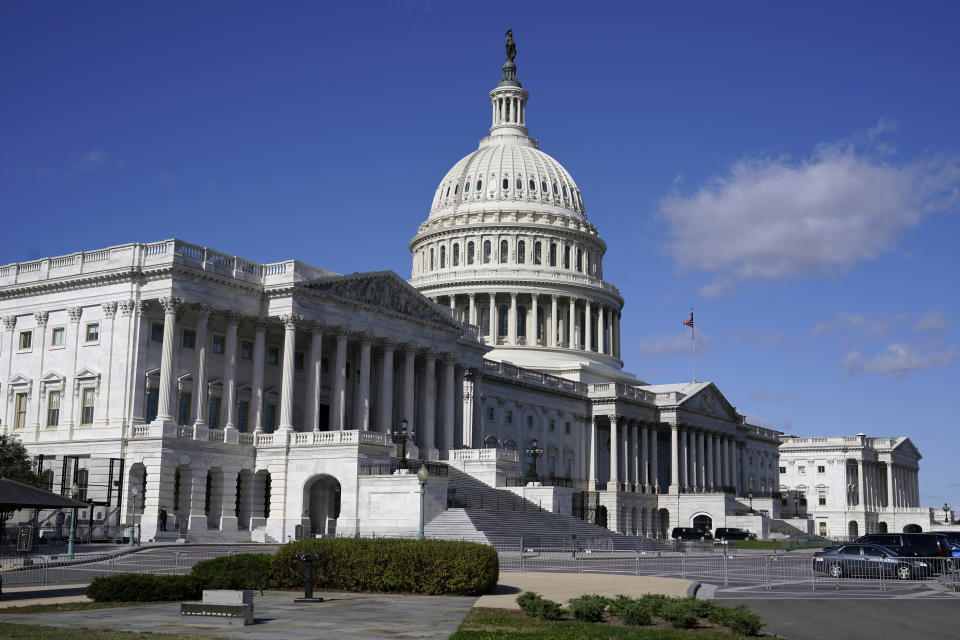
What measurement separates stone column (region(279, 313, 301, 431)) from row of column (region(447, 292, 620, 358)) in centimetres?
5688

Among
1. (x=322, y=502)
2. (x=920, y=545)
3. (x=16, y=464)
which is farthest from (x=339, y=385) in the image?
(x=920, y=545)

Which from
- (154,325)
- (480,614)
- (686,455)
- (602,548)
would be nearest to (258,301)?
(154,325)

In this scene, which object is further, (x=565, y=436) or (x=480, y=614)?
(x=565, y=436)

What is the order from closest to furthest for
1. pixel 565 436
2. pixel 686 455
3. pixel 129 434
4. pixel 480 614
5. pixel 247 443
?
pixel 480 614
pixel 129 434
pixel 247 443
pixel 565 436
pixel 686 455

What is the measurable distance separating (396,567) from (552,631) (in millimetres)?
10679

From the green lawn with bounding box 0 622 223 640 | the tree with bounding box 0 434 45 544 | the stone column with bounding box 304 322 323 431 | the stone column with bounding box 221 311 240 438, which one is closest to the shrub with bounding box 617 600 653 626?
the green lawn with bounding box 0 622 223 640

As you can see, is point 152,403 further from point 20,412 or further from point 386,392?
point 386,392

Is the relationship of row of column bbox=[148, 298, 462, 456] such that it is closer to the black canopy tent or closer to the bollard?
the black canopy tent

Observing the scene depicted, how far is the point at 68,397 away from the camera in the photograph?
68.1 meters

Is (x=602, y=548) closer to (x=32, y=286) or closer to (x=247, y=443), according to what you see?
(x=247, y=443)

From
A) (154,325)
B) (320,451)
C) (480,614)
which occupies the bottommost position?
(480,614)

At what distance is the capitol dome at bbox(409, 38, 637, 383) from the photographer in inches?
5069

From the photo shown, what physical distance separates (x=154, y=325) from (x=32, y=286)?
9.65 meters

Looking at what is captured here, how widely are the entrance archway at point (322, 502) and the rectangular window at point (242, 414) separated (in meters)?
6.40
